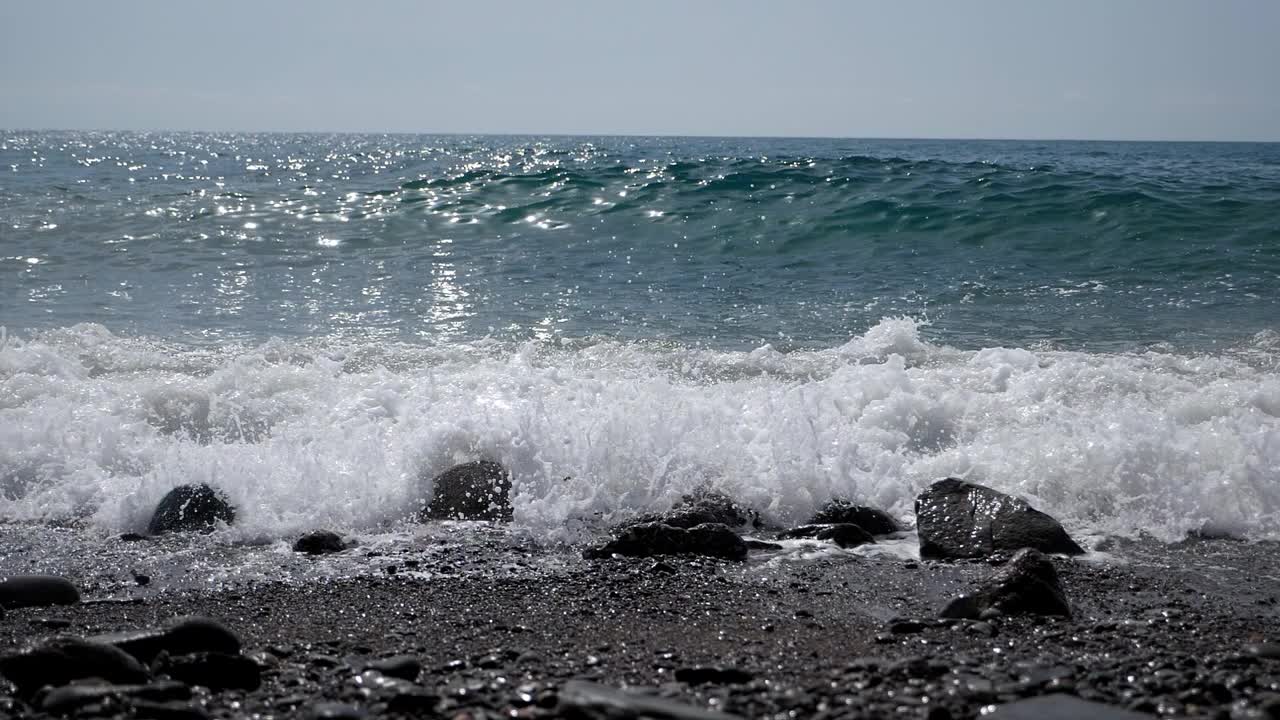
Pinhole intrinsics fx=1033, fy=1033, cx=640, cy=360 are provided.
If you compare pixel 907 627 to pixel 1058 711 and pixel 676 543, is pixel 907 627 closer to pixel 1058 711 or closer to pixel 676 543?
pixel 1058 711

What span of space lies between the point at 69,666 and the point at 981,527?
3.83m

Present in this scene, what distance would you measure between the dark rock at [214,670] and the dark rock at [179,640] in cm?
11

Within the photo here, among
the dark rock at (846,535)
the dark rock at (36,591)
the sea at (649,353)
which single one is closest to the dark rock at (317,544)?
the sea at (649,353)

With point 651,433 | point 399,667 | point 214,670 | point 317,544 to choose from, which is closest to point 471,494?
point 317,544

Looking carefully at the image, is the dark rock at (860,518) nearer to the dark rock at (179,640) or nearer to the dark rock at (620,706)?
the dark rock at (620,706)

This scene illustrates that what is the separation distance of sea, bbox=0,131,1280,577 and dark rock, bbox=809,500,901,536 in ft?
0.68

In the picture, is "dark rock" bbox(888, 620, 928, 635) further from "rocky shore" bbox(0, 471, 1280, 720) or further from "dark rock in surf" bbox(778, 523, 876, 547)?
"dark rock in surf" bbox(778, 523, 876, 547)

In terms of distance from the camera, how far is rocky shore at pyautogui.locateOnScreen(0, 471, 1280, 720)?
Answer: 2.98 metres

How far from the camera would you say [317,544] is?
5.06 metres

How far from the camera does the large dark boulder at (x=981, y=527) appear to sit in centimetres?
488

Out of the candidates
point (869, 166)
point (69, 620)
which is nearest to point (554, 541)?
point (69, 620)

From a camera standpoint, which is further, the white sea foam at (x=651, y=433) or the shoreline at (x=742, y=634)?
the white sea foam at (x=651, y=433)

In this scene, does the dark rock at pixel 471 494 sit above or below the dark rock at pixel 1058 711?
below

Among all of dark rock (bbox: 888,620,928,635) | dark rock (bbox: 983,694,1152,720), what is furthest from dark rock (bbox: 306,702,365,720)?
dark rock (bbox: 888,620,928,635)
